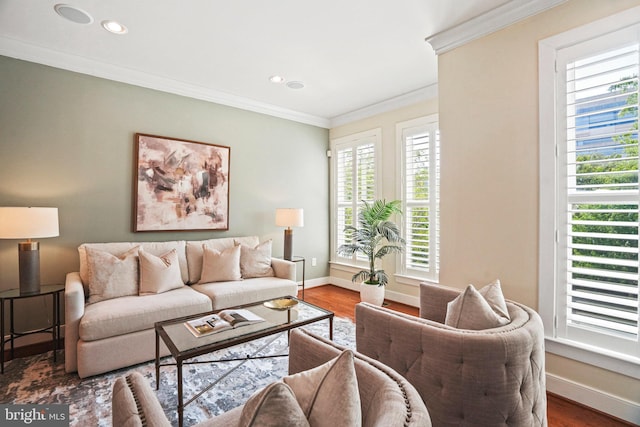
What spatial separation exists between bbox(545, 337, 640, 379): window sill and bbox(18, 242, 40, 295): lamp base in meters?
4.03

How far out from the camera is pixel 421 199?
3.95m

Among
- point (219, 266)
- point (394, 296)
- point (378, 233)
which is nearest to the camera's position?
point (219, 266)

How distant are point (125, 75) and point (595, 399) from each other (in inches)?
194

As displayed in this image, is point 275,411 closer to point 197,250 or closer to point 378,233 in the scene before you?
point 197,250

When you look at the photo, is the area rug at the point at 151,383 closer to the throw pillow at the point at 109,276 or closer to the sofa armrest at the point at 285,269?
the throw pillow at the point at 109,276

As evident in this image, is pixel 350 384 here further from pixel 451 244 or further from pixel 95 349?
pixel 95 349

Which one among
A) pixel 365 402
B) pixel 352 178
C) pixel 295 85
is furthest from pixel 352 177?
pixel 365 402

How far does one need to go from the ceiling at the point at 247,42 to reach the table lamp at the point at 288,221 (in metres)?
1.61

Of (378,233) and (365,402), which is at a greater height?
(378,233)

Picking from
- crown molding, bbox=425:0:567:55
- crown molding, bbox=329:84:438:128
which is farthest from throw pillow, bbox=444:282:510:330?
crown molding, bbox=329:84:438:128

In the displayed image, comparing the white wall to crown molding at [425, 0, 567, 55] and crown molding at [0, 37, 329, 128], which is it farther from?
crown molding at [0, 37, 329, 128]

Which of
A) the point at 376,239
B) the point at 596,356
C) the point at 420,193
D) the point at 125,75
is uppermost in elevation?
the point at 125,75

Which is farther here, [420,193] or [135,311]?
[420,193]

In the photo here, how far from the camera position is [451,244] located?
2.68 m
